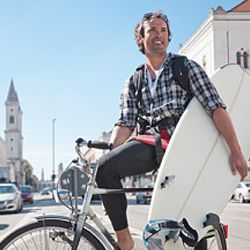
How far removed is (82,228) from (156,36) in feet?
4.52

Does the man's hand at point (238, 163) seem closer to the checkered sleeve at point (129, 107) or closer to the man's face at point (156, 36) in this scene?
the checkered sleeve at point (129, 107)

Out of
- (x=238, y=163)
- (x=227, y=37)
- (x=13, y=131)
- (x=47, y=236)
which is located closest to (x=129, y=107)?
(x=238, y=163)

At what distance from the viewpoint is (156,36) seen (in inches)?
134

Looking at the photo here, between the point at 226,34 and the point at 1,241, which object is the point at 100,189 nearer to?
the point at 1,241

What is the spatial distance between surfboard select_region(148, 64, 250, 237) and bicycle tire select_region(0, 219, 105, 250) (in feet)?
1.30

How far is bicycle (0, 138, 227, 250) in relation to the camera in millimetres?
2906

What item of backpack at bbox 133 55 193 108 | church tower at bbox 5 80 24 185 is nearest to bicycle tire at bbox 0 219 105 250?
backpack at bbox 133 55 193 108

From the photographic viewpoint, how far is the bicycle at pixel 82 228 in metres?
2.91

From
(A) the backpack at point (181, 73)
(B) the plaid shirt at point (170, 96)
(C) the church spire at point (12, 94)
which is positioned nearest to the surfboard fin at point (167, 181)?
(B) the plaid shirt at point (170, 96)

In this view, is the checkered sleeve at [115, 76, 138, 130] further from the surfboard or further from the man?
the surfboard

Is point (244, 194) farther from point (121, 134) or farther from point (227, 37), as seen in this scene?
point (121, 134)

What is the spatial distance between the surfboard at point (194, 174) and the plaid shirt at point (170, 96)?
0.29 ft

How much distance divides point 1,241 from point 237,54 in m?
53.5

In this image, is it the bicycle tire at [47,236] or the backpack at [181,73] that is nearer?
the bicycle tire at [47,236]
